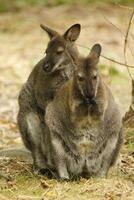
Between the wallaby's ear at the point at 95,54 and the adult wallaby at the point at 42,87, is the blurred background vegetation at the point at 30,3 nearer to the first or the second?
the adult wallaby at the point at 42,87

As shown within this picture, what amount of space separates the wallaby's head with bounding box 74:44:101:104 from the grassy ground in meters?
0.97

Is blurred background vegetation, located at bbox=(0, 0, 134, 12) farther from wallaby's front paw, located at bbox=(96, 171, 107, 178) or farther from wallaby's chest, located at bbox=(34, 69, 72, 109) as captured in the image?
wallaby's front paw, located at bbox=(96, 171, 107, 178)

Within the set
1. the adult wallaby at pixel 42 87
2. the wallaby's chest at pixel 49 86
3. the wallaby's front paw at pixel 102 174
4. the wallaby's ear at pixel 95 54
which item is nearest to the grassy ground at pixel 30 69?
the wallaby's front paw at pixel 102 174

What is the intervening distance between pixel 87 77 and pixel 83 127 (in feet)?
2.13

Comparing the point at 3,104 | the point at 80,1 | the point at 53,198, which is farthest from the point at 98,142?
the point at 80,1

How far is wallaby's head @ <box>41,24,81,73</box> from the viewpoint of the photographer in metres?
9.89

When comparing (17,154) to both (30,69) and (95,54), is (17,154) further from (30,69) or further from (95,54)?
(30,69)

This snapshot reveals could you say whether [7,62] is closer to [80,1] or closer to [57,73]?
[80,1]

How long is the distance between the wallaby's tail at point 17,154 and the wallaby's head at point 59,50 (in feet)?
→ 4.27

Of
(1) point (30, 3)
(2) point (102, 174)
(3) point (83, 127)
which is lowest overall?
(1) point (30, 3)

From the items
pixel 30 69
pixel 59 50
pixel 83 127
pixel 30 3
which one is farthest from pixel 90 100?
pixel 30 3

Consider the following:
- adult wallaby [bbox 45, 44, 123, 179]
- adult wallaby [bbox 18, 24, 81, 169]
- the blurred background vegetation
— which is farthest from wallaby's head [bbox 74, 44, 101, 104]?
the blurred background vegetation

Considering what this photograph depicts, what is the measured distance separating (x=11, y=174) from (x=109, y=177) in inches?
42.7

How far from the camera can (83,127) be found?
9.44 m
